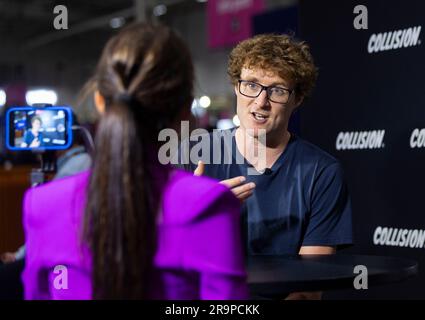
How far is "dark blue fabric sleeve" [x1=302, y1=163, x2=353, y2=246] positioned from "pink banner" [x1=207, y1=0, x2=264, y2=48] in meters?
3.39

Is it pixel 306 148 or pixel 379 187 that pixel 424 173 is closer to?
pixel 379 187

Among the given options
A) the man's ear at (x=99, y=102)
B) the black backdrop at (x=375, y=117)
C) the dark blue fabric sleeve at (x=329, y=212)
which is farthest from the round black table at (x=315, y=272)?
the black backdrop at (x=375, y=117)

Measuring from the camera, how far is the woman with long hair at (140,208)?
3.28 ft

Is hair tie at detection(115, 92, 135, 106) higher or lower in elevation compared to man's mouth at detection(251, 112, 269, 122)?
lower

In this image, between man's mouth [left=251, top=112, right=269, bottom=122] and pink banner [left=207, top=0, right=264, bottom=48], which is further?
pink banner [left=207, top=0, right=264, bottom=48]

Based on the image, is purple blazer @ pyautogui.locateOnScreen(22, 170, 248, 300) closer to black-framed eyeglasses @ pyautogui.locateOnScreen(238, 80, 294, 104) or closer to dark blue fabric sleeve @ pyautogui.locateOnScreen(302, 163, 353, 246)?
dark blue fabric sleeve @ pyautogui.locateOnScreen(302, 163, 353, 246)

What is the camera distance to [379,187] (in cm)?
255

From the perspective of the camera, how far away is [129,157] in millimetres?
1005

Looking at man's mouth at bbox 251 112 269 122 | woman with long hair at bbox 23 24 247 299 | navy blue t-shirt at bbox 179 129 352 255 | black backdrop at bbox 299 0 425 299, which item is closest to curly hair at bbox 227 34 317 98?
man's mouth at bbox 251 112 269 122

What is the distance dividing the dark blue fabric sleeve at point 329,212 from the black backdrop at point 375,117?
0.60m

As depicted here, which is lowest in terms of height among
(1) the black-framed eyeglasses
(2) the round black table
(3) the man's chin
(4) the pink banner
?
(2) the round black table

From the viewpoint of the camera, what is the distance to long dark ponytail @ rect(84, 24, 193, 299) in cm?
100

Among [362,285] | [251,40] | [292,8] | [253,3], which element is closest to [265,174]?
[251,40]

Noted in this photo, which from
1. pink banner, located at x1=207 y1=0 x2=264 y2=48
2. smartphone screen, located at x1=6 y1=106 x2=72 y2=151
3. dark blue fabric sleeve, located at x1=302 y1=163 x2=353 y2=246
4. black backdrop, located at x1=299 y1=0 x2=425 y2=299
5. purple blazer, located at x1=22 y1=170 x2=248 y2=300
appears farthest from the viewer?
pink banner, located at x1=207 y1=0 x2=264 y2=48
